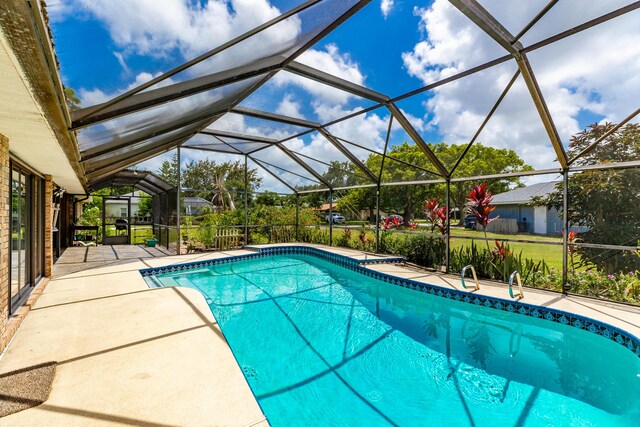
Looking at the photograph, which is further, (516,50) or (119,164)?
(119,164)

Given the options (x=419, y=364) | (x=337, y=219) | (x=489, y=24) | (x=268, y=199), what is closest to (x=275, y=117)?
(x=489, y=24)

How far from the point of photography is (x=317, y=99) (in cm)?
649

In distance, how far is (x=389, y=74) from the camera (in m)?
5.34

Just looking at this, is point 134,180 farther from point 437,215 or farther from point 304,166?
point 437,215

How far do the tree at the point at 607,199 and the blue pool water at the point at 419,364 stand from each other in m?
2.15

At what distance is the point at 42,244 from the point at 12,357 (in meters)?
3.71

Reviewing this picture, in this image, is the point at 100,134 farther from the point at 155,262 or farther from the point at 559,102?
the point at 559,102

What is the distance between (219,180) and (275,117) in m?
7.87

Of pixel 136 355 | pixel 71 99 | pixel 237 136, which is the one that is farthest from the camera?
pixel 237 136

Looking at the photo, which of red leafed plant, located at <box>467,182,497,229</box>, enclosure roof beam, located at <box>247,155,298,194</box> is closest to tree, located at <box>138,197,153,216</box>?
enclosure roof beam, located at <box>247,155,298,194</box>

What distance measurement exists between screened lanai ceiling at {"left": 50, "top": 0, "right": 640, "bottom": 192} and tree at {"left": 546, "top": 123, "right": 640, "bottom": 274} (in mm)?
365

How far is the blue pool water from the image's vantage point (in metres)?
2.90

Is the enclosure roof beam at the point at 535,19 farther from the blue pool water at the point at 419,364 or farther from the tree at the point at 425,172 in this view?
the blue pool water at the point at 419,364

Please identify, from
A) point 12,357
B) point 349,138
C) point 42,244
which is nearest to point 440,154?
point 349,138
